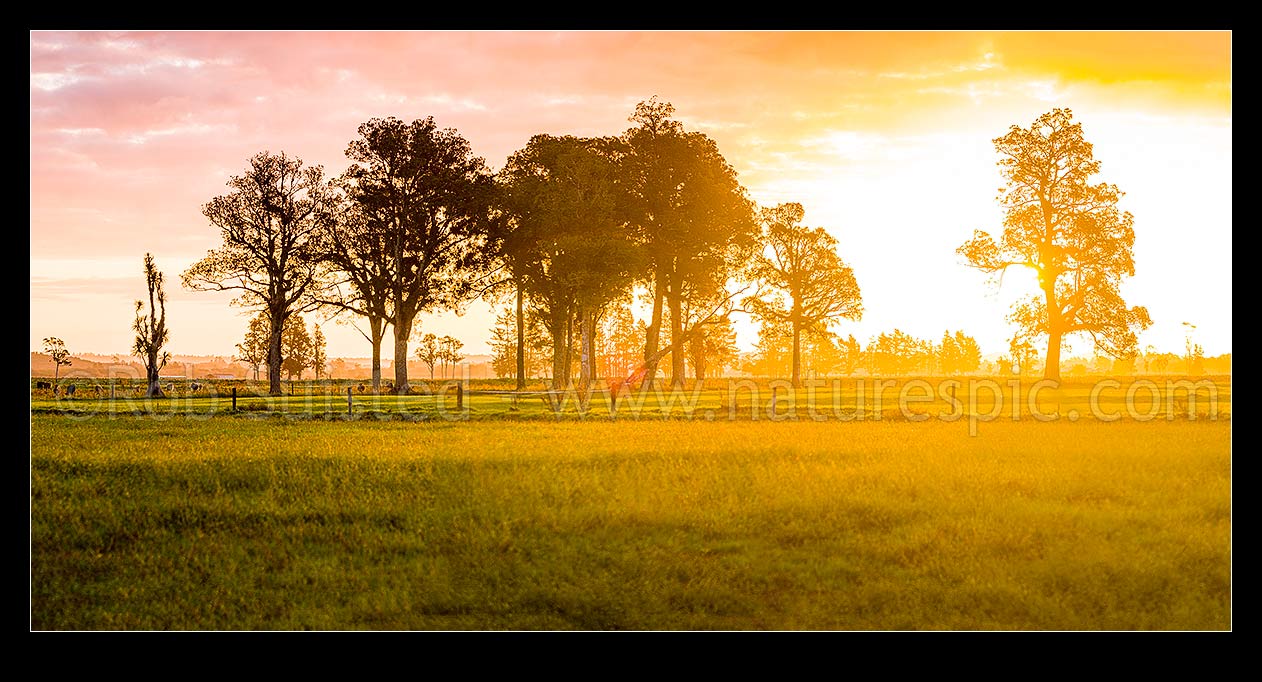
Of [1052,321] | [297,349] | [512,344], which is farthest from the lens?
[512,344]

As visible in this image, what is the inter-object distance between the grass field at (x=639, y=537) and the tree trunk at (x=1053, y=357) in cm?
764

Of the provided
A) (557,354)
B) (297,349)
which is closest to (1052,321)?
(557,354)

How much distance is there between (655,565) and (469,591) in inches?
113

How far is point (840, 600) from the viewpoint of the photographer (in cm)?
1280

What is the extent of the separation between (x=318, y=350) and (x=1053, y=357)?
269 feet

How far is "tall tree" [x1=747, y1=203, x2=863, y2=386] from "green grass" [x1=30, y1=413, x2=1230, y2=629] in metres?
46.8

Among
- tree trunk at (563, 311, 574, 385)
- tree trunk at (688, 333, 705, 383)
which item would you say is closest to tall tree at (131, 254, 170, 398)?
tree trunk at (563, 311, 574, 385)

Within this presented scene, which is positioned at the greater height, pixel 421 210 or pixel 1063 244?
pixel 421 210

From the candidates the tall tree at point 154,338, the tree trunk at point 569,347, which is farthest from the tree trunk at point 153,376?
the tree trunk at point 569,347

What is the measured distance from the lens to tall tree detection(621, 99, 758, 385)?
4806cm

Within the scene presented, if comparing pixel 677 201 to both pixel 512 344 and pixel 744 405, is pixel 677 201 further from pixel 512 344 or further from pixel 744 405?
pixel 512 344

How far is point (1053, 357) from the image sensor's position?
30.4 metres

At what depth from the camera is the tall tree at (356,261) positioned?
155 feet

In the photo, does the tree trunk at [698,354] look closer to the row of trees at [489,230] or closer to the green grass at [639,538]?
the row of trees at [489,230]
